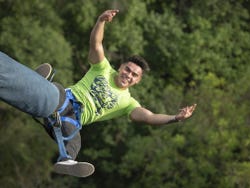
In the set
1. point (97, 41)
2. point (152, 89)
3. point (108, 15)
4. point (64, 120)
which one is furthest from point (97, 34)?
point (152, 89)

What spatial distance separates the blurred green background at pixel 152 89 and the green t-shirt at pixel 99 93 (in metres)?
5.39

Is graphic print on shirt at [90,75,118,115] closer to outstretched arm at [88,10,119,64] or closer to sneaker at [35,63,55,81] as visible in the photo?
outstretched arm at [88,10,119,64]

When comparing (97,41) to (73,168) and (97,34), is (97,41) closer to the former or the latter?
(97,34)

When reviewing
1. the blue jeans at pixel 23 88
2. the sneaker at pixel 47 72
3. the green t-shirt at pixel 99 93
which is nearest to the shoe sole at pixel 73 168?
the green t-shirt at pixel 99 93

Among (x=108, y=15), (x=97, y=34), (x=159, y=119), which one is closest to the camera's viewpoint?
(x=108, y=15)

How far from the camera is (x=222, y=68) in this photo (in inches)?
635

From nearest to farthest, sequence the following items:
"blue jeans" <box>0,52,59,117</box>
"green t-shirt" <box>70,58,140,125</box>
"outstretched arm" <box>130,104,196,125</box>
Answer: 1. "blue jeans" <box>0,52,59,117</box>
2. "green t-shirt" <box>70,58,140,125</box>
3. "outstretched arm" <box>130,104,196,125</box>

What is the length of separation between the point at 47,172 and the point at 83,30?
3046 millimetres

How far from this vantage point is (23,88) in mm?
3953

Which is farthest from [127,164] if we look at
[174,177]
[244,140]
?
[244,140]

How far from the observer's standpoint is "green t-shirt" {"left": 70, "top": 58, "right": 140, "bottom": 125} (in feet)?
17.7

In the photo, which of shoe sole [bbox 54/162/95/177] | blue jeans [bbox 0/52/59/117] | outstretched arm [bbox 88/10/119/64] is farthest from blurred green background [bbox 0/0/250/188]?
blue jeans [bbox 0/52/59/117]

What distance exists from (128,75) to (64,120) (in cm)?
62

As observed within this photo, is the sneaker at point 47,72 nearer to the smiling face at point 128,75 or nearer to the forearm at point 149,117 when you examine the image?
the smiling face at point 128,75
